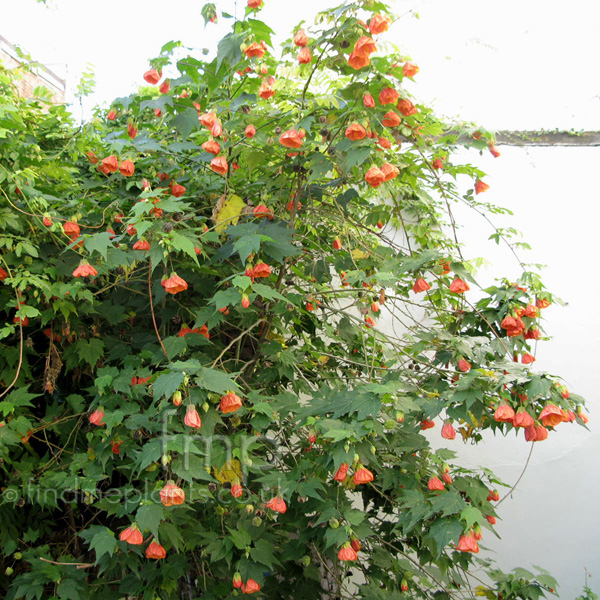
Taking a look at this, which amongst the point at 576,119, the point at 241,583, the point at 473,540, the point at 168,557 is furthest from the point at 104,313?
the point at 576,119

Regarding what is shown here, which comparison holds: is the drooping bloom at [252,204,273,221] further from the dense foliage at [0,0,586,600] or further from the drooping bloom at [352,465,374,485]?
the drooping bloom at [352,465,374,485]

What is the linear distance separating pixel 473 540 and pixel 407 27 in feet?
9.70

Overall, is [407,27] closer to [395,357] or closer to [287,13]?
[287,13]

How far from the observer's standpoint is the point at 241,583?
1709 mm

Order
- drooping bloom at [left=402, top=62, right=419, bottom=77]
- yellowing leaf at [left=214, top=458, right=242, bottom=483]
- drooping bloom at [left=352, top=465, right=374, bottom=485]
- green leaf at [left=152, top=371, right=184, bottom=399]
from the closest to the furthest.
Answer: green leaf at [left=152, top=371, right=184, bottom=399] < drooping bloom at [left=352, top=465, right=374, bottom=485] < drooping bloom at [left=402, top=62, right=419, bottom=77] < yellowing leaf at [left=214, top=458, right=242, bottom=483]

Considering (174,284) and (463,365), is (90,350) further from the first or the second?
(463,365)

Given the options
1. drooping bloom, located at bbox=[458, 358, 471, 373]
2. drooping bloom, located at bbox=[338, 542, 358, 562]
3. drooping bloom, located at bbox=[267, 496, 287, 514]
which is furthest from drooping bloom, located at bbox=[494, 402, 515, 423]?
drooping bloom, located at bbox=[267, 496, 287, 514]

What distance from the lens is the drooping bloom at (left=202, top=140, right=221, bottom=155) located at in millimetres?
1817

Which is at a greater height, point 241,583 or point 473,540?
point 473,540

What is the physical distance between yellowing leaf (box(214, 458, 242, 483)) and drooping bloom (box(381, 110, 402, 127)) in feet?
4.15

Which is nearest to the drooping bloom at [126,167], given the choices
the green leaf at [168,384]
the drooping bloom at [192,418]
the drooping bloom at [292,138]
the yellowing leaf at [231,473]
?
the drooping bloom at [292,138]

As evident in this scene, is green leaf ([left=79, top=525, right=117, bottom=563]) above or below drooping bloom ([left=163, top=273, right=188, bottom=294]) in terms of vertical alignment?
below

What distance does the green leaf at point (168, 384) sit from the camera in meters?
1.45

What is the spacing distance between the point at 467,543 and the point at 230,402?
32.5 inches
